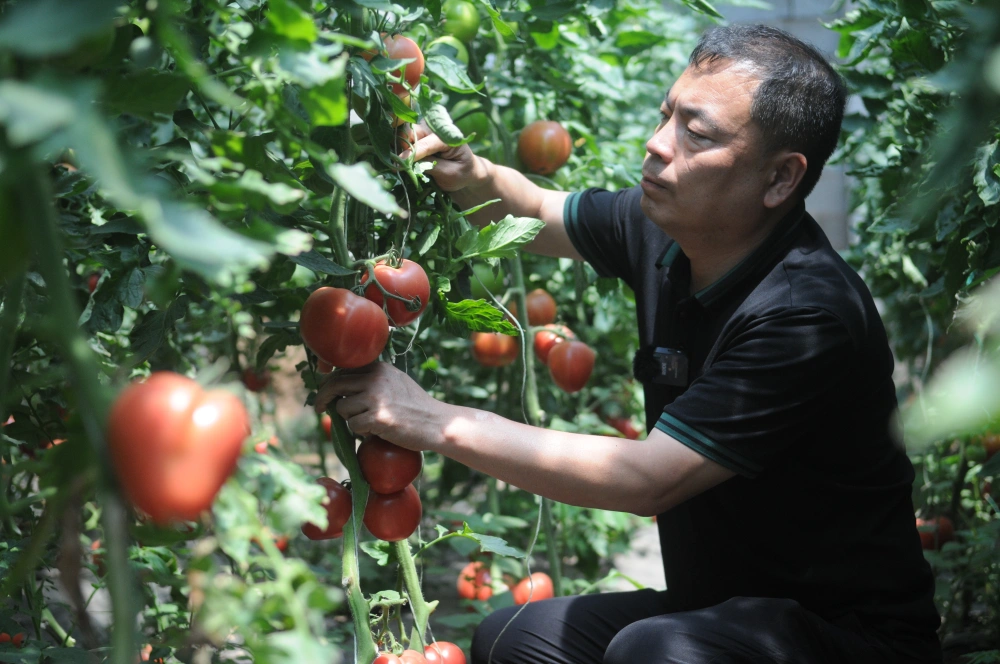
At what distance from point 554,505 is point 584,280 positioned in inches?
20.6

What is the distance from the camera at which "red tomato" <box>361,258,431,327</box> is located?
1137 millimetres

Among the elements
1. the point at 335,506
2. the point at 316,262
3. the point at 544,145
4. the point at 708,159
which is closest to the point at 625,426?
the point at 544,145

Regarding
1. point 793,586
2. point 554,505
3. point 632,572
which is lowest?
point 632,572

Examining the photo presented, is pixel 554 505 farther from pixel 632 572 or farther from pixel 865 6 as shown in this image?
pixel 865 6

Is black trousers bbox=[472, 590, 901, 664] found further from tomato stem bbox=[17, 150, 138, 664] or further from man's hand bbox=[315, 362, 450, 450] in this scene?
tomato stem bbox=[17, 150, 138, 664]

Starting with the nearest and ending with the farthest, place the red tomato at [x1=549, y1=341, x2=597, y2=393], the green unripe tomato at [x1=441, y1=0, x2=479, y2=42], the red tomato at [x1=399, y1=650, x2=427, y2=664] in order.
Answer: the red tomato at [x1=399, y1=650, x2=427, y2=664] → the green unripe tomato at [x1=441, y1=0, x2=479, y2=42] → the red tomato at [x1=549, y1=341, x2=597, y2=393]

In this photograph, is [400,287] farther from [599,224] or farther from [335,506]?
[599,224]

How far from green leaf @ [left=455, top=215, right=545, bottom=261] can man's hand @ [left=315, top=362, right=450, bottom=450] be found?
0.21 metres

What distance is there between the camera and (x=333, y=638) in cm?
157

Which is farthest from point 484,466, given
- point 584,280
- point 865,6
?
point 865,6

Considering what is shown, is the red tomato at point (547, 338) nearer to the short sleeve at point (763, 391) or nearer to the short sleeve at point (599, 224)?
the short sleeve at point (599, 224)

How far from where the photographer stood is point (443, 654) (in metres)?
1.29

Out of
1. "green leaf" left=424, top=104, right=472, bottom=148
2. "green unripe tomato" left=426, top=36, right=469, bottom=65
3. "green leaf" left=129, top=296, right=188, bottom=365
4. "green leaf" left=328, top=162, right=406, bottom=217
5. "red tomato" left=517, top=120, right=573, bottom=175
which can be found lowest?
"red tomato" left=517, top=120, right=573, bottom=175

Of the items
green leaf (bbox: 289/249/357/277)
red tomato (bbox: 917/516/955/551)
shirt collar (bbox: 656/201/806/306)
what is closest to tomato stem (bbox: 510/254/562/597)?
shirt collar (bbox: 656/201/806/306)
